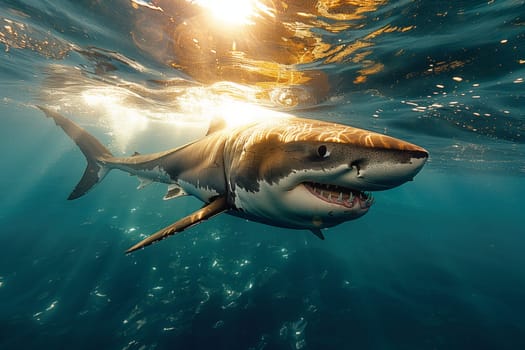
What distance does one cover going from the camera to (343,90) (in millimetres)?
11562

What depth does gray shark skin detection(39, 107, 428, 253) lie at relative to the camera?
192cm

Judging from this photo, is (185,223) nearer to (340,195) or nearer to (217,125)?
(340,195)

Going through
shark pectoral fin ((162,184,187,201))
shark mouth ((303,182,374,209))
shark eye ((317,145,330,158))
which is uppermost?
shark eye ((317,145,330,158))

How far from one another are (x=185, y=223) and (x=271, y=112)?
580 inches

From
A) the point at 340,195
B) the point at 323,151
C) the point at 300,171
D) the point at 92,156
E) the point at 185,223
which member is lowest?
the point at 92,156

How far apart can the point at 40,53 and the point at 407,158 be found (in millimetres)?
14359

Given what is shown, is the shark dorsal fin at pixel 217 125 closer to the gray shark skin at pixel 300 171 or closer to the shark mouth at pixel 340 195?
the gray shark skin at pixel 300 171

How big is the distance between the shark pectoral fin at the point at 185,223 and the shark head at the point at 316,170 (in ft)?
1.24

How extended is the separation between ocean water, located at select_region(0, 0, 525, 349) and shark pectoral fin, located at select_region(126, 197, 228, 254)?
2.73 metres

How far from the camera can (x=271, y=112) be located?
17281mm

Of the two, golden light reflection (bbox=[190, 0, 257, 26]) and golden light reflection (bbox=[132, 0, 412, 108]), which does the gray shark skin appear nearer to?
golden light reflection (bbox=[190, 0, 257, 26])

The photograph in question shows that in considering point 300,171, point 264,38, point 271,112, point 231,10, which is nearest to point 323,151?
point 300,171

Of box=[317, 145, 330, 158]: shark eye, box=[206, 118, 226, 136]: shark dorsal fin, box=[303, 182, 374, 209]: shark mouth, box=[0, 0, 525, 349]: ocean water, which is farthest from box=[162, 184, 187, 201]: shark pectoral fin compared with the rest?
box=[317, 145, 330, 158]: shark eye

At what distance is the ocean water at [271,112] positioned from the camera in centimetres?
713
